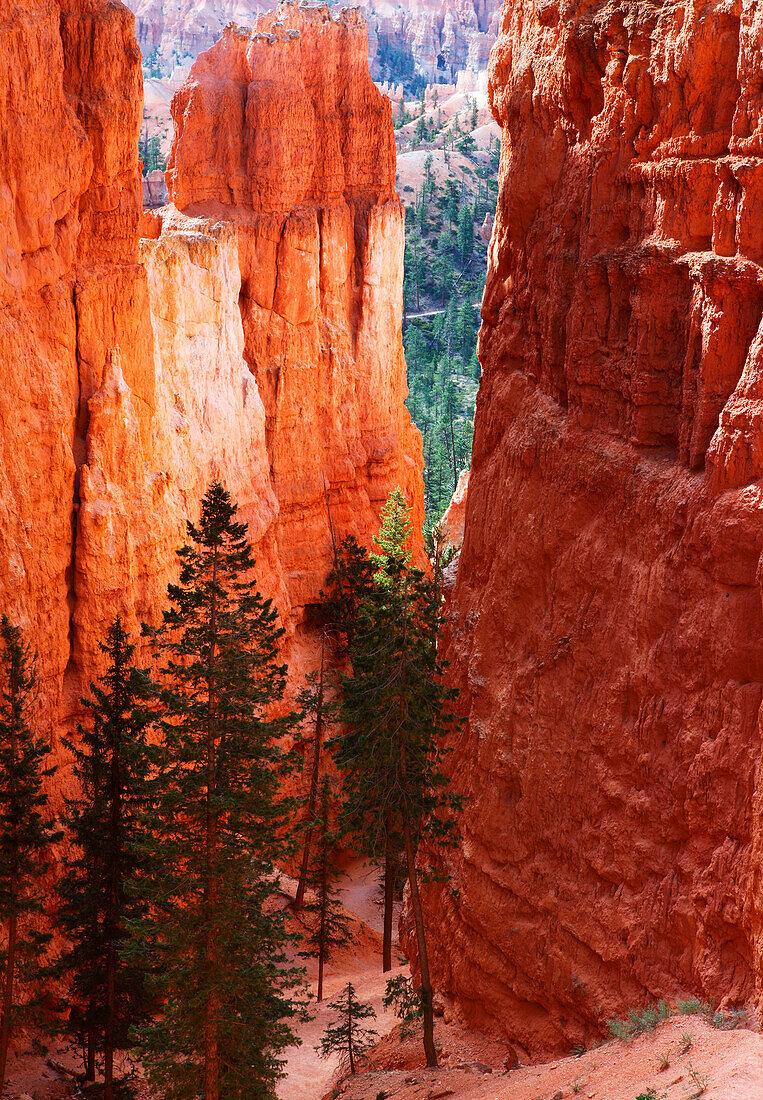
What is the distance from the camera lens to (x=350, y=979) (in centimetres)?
2692

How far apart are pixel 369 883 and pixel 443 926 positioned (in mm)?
17246

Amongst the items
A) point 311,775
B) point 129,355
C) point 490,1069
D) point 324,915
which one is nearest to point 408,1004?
point 490,1069

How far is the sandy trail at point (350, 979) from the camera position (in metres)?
22.3

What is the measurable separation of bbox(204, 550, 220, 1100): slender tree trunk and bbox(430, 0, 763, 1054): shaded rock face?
140 inches

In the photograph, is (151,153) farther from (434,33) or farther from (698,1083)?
(698,1083)

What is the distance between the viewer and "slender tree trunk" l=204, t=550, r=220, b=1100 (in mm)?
14859

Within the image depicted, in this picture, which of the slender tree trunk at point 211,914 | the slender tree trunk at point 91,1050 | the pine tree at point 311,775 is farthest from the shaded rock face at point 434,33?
the slender tree trunk at point 211,914

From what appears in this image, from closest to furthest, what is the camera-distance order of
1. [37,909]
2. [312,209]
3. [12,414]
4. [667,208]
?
[667,208], [37,909], [12,414], [312,209]

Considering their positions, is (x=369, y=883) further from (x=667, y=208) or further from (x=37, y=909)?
(x=667, y=208)

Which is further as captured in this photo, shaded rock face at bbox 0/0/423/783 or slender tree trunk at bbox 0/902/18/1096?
shaded rock face at bbox 0/0/423/783

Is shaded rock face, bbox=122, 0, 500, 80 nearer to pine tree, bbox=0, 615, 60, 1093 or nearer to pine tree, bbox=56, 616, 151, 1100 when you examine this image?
pine tree, bbox=56, 616, 151, 1100

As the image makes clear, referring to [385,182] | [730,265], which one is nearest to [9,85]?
[730,265]

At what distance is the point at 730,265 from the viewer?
11.6 metres

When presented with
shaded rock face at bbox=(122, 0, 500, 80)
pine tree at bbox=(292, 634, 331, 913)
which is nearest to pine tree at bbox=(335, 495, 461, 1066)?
pine tree at bbox=(292, 634, 331, 913)
